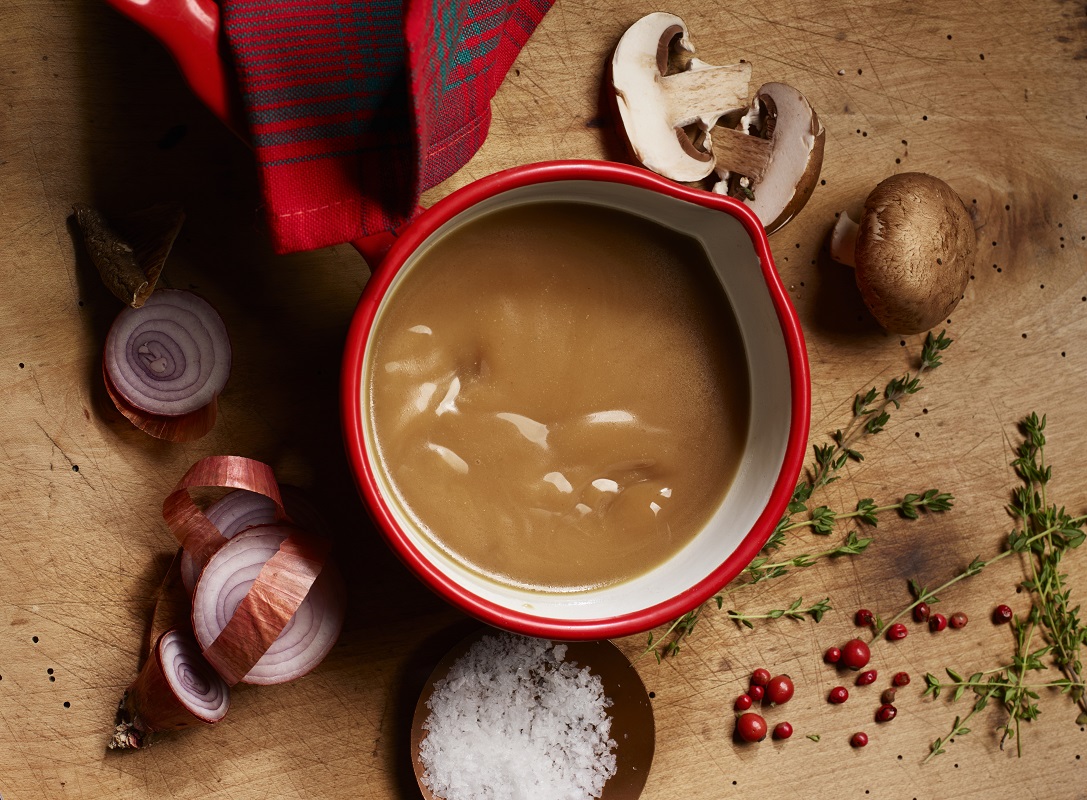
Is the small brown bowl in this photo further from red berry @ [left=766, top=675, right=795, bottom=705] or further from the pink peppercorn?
the pink peppercorn

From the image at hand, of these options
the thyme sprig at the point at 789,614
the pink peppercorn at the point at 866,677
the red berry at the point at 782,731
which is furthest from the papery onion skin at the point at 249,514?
the pink peppercorn at the point at 866,677

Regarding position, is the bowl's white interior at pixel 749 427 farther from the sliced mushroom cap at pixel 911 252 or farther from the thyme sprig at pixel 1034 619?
the thyme sprig at pixel 1034 619

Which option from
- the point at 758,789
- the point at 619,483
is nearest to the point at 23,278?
the point at 619,483

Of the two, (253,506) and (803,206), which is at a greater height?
(803,206)

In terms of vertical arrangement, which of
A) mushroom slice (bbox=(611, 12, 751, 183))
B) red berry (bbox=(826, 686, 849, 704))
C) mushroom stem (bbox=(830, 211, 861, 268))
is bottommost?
red berry (bbox=(826, 686, 849, 704))

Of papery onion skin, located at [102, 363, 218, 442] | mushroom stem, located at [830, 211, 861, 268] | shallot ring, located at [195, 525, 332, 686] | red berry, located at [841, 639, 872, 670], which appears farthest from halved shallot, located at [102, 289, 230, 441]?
red berry, located at [841, 639, 872, 670]

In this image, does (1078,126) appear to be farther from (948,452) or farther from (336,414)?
(336,414)
